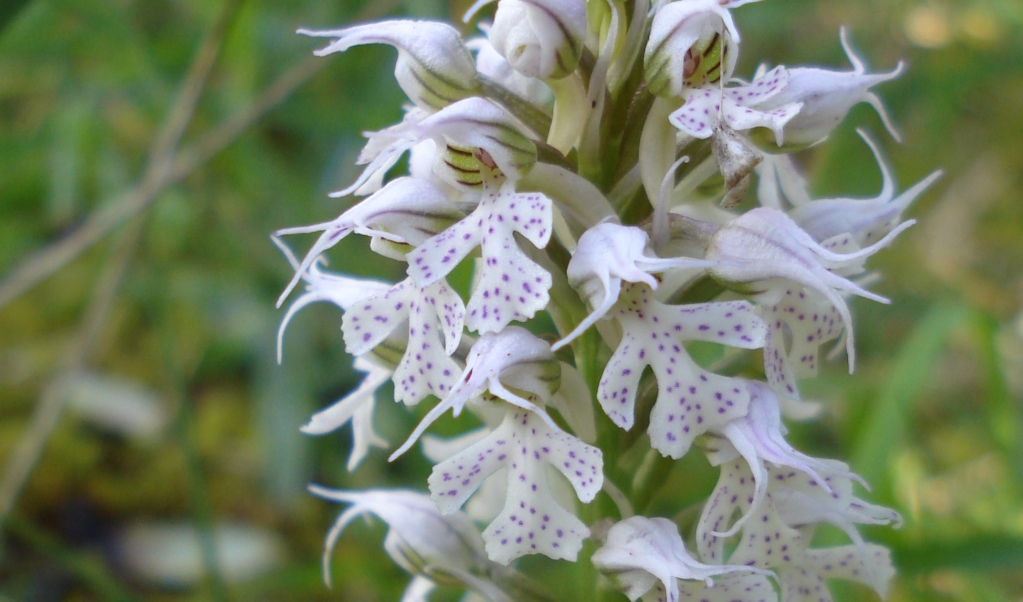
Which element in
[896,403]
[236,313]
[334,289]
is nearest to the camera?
[334,289]

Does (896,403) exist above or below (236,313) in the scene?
above

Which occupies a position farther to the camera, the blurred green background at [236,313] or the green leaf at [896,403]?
the blurred green background at [236,313]

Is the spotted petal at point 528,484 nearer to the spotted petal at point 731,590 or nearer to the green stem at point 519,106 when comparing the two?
the spotted petal at point 731,590

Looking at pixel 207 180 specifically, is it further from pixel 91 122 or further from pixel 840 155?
pixel 840 155

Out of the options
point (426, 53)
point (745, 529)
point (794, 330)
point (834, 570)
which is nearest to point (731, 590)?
point (745, 529)

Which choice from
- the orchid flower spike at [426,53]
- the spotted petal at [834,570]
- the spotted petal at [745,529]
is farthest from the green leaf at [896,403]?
the orchid flower spike at [426,53]

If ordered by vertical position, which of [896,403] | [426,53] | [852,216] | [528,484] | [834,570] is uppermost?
[426,53]

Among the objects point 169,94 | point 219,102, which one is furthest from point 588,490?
point 219,102

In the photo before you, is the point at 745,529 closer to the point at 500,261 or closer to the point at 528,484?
the point at 528,484
